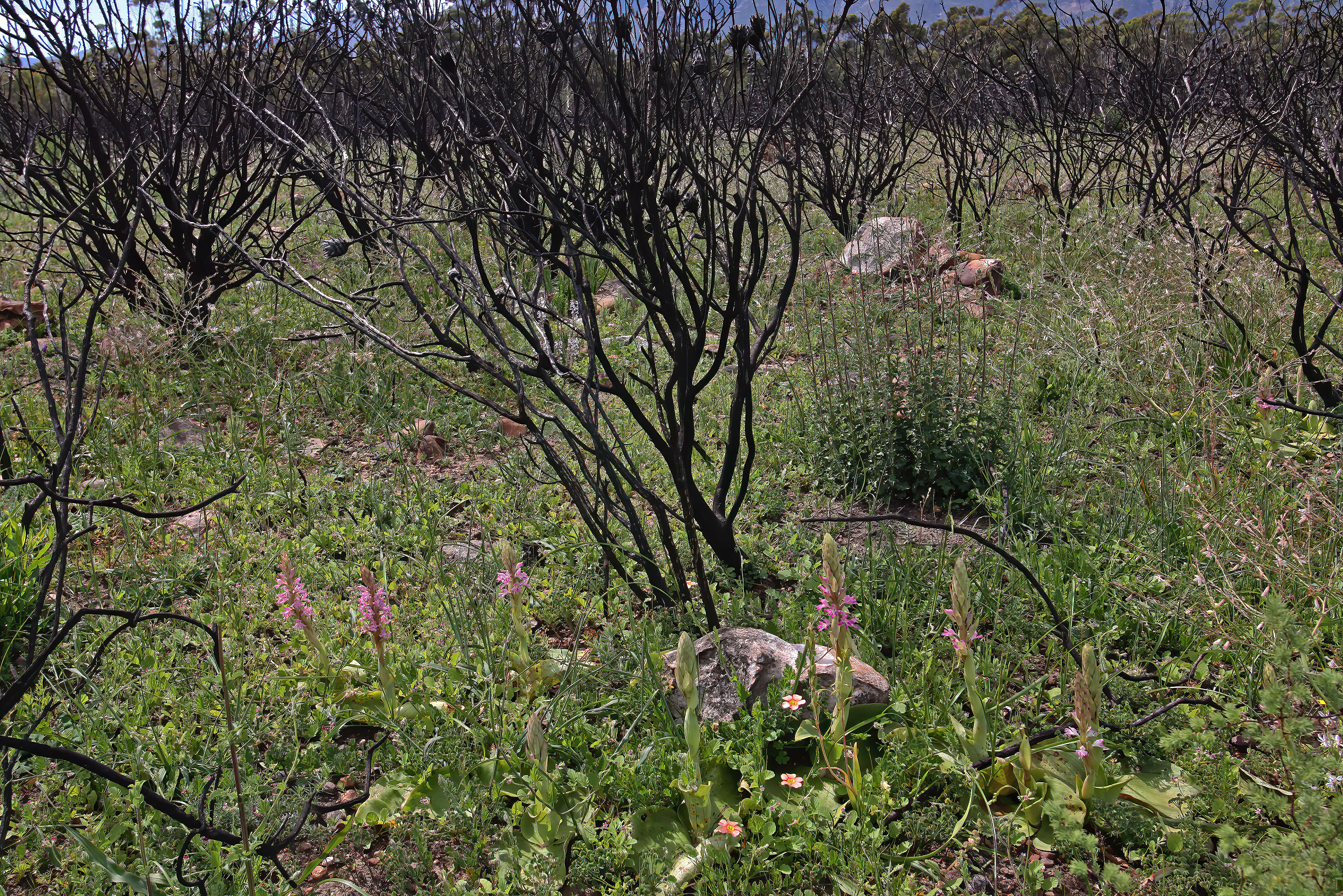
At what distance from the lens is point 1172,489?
2609mm

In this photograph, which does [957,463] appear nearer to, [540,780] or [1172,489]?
[1172,489]

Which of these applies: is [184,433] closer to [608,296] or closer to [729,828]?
[608,296]

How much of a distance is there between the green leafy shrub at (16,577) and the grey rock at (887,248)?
276 centimetres

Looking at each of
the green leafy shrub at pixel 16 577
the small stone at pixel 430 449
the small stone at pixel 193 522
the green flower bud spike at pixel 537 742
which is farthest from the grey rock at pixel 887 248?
the green leafy shrub at pixel 16 577

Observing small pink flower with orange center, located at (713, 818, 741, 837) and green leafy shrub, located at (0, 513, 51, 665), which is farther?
Answer: green leafy shrub, located at (0, 513, 51, 665)

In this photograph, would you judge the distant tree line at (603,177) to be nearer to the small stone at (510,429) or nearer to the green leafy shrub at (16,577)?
the small stone at (510,429)

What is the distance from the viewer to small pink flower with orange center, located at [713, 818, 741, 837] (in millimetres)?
1547

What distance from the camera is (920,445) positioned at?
9.82 feet

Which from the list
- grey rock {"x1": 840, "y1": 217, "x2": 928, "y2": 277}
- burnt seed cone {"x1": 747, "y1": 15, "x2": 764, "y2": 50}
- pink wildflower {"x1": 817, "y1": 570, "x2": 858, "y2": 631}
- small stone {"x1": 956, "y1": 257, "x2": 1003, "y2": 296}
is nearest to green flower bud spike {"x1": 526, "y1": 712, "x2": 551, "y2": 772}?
pink wildflower {"x1": 817, "y1": 570, "x2": 858, "y2": 631}

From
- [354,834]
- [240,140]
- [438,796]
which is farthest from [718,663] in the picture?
[240,140]

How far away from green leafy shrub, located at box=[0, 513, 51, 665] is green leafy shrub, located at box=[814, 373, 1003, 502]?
2.43 metres

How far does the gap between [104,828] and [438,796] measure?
0.67 meters

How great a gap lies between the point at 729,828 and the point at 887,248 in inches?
156

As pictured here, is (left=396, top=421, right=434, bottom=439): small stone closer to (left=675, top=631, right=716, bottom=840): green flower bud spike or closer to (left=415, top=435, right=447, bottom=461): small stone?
(left=415, top=435, right=447, bottom=461): small stone
